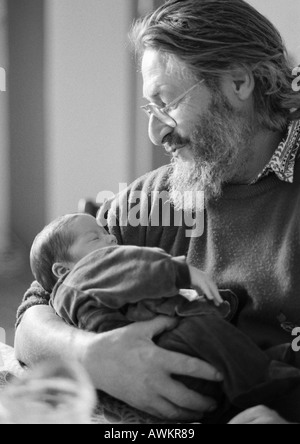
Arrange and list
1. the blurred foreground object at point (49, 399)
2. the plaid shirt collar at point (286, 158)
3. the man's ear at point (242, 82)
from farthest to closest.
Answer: the man's ear at point (242, 82) → the plaid shirt collar at point (286, 158) → the blurred foreground object at point (49, 399)

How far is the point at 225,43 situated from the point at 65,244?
1.95 ft

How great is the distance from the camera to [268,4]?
6.62 ft

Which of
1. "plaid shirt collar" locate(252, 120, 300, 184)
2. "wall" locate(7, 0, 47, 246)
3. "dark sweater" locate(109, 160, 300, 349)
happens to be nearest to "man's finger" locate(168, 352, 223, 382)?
"dark sweater" locate(109, 160, 300, 349)

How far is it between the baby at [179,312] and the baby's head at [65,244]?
1.7 inches

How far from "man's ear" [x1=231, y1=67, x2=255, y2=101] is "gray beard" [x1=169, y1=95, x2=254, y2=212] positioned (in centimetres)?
4

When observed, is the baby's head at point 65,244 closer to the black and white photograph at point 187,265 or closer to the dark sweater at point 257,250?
the black and white photograph at point 187,265

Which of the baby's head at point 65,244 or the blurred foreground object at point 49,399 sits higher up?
the baby's head at point 65,244

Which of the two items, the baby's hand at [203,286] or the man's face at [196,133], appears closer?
the baby's hand at [203,286]

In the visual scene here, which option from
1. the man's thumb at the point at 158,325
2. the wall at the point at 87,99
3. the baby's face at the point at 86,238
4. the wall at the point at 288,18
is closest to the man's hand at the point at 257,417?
the man's thumb at the point at 158,325

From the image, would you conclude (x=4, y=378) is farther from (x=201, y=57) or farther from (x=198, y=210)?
(x=201, y=57)

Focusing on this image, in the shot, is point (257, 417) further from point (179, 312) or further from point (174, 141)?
point (174, 141)

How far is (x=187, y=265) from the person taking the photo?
1160 millimetres

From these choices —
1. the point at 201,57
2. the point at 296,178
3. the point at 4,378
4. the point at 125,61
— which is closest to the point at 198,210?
the point at 296,178

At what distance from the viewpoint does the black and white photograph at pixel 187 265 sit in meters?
1.13
